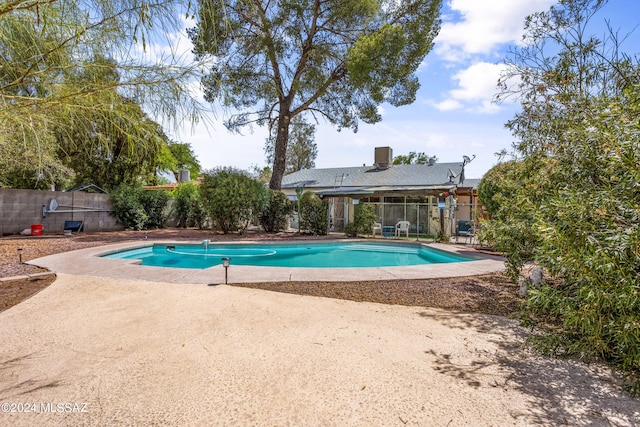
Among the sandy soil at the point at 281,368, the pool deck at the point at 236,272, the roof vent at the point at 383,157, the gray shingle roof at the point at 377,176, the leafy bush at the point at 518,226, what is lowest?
the sandy soil at the point at 281,368

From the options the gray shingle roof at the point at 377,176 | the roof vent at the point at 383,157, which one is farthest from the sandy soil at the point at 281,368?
the roof vent at the point at 383,157

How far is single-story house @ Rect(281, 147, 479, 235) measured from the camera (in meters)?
14.3

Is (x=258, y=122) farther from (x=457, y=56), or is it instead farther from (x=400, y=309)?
(x=400, y=309)

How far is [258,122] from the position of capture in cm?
1777

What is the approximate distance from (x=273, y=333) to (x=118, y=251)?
7.90m

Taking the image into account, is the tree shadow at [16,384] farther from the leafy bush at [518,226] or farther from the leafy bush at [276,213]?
the leafy bush at [276,213]

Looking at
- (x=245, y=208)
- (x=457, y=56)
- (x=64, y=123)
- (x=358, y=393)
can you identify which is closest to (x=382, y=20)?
(x=457, y=56)

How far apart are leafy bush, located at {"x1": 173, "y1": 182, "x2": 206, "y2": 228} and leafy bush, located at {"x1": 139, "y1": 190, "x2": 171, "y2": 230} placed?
95 centimetres

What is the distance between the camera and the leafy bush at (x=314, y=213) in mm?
14867

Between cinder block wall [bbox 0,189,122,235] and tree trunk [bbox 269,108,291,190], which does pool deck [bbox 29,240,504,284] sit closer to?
cinder block wall [bbox 0,189,122,235]

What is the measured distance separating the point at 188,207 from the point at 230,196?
17.4 ft

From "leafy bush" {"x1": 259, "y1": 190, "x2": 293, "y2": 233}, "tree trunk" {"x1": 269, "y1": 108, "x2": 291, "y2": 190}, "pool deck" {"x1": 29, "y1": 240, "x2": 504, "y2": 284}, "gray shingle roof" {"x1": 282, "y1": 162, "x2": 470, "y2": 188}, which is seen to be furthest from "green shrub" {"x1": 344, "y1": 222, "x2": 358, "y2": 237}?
"gray shingle roof" {"x1": 282, "y1": 162, "x2": 470, "y2": 188}

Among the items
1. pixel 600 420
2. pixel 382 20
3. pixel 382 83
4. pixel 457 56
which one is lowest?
pixel 600 420

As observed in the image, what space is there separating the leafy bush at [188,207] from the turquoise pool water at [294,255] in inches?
272
